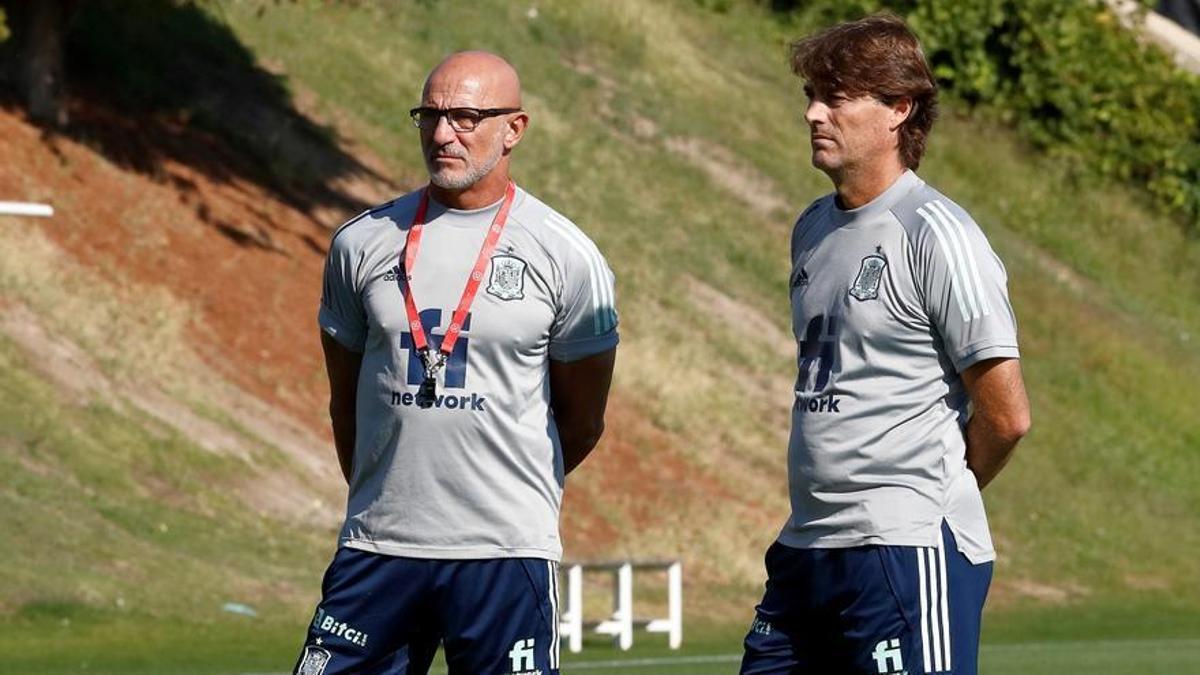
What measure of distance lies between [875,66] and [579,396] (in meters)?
1.19

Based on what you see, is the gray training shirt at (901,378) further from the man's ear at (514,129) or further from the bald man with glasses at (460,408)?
the man's ear at (514,129)

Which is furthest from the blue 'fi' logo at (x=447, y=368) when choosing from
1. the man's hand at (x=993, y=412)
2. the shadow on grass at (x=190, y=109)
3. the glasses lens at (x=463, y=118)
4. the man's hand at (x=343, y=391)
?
the shadow on grass at (x=190, y=109)

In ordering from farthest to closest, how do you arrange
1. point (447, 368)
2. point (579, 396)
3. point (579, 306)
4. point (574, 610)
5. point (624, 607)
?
point (624, 607)
point (574, 610)
point (579, 396)
point (579, 306)
point (447, 368)

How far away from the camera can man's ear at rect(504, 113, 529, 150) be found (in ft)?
20.7

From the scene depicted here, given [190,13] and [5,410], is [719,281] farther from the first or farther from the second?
[5,410]

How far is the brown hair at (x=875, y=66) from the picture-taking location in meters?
6.01

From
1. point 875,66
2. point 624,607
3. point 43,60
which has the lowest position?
point 624,607

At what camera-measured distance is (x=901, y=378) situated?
5.91 m

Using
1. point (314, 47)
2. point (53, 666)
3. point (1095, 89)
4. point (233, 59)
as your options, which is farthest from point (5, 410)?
point (1095, 89)

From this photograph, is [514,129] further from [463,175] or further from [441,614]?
[441,614]

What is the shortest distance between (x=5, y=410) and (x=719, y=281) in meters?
11.6

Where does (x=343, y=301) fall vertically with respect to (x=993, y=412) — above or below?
above

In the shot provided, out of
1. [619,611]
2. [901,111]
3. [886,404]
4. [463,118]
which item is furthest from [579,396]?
[619,611]

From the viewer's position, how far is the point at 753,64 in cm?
3694
